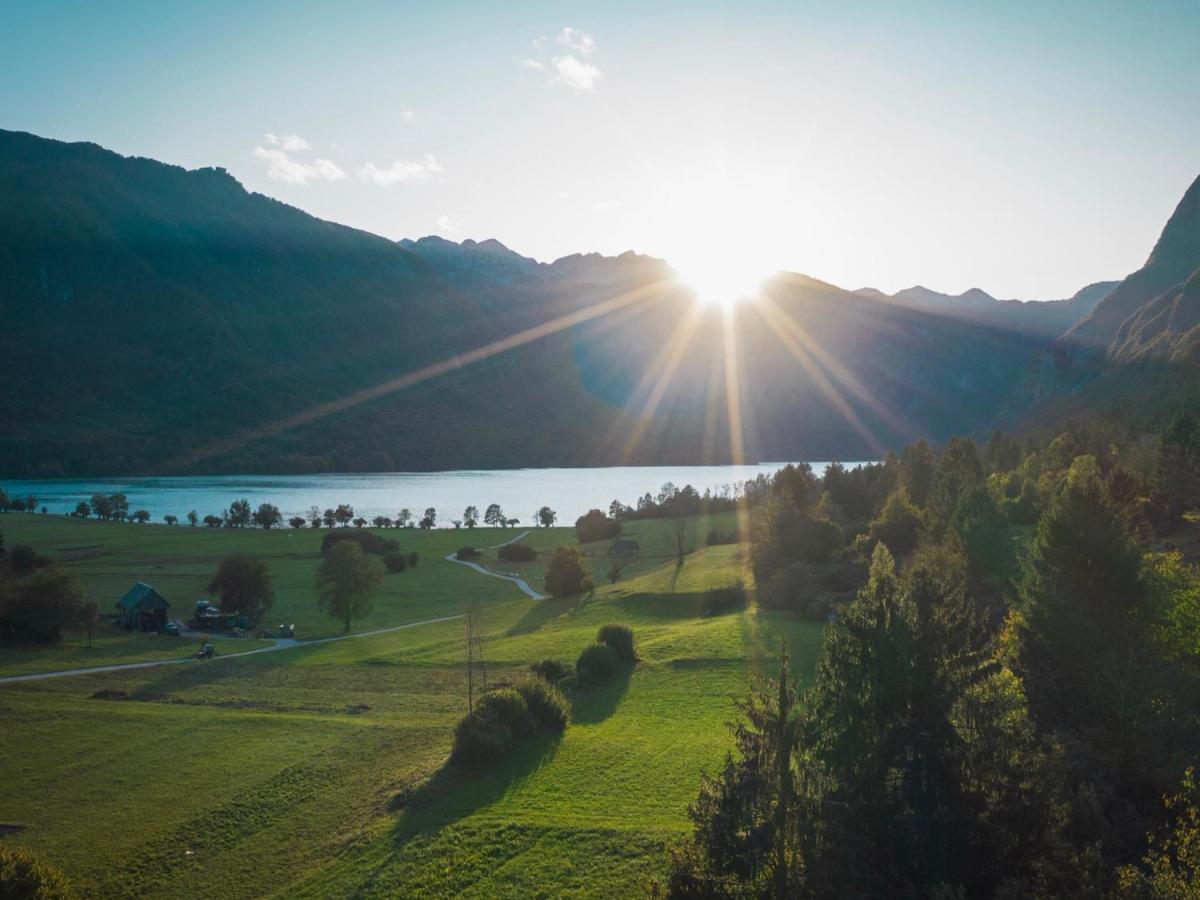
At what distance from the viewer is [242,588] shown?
197 ft

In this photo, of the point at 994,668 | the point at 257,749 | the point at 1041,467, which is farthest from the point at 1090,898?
the point at 1041,467

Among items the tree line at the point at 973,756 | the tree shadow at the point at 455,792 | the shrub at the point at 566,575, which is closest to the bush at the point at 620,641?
the tree shadow at the point at 455,792

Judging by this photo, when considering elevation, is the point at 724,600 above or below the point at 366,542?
below

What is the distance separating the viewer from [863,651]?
16234mm

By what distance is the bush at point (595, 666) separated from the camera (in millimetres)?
35000

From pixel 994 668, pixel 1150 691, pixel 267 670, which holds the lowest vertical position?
pixel 267 670

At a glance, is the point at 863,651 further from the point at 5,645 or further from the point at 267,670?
the point at 5,645

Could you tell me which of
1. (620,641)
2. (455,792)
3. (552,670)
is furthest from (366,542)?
(455,792)

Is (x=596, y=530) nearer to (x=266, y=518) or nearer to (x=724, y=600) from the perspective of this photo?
(x=724, y=600)

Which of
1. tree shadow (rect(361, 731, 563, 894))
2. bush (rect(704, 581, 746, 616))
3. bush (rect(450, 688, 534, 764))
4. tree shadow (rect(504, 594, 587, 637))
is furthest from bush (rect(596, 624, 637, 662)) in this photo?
bush (rect(704, 581, 746, 616))

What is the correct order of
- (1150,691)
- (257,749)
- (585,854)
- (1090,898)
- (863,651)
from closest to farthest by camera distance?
(1090,898) → (863,651) → (1150,691) → (585,854) → (257,749)

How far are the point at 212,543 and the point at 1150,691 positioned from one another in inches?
4341

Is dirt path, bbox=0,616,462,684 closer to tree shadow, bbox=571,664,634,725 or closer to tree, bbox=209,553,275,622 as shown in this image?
tree, bbox=209,553,275,622

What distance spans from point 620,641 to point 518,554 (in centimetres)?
5584
